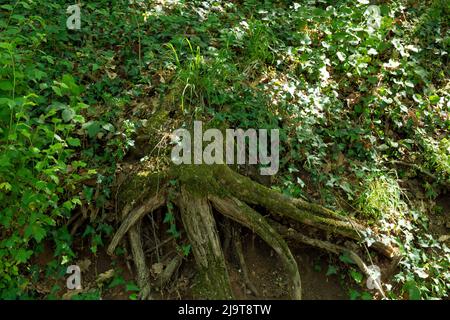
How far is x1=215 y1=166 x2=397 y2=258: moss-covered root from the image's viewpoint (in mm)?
4688

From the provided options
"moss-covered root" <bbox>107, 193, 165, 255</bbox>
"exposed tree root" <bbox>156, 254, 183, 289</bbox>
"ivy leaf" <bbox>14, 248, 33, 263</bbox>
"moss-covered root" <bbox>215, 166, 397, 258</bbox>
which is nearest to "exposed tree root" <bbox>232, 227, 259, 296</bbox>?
"moss-covered root" <bbox>215, 166, 397, 258</bbox>

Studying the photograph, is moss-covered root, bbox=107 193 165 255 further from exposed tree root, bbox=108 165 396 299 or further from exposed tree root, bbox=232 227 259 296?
exposed tree root, bbox=232 227 259 296

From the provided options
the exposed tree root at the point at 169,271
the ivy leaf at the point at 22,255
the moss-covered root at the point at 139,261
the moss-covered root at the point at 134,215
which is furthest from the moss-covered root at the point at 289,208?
the ivy leaf at the point at 22,255

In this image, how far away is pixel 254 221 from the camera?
15.2 ft

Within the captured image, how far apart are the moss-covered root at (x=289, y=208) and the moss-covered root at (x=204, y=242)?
0.31 m

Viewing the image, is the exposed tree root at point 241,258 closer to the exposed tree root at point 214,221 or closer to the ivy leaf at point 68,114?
the exposed tree root at point 214,221

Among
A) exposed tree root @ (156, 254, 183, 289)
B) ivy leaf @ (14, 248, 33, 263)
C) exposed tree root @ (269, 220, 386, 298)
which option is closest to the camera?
ivy leaf @ (14, 248, 33, 263)

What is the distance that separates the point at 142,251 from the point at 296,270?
4.51 ft

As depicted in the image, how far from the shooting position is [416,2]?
730 centimetres

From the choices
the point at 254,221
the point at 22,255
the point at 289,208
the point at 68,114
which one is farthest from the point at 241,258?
the point at 68,114

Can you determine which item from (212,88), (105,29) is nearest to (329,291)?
(212,88)

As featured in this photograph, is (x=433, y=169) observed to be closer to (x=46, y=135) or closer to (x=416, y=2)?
(x=416, y=2)

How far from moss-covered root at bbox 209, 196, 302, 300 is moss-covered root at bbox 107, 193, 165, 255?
0.48 m

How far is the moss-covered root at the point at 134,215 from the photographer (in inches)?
178
